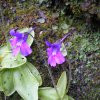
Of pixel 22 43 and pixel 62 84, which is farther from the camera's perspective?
pixel 62 84

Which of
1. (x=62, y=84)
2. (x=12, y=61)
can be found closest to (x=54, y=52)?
(x=62, y=84)

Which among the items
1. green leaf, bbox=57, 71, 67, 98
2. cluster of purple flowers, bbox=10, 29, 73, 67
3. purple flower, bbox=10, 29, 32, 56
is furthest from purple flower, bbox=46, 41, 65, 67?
green leaf, bbox=57, 71, 67, 98

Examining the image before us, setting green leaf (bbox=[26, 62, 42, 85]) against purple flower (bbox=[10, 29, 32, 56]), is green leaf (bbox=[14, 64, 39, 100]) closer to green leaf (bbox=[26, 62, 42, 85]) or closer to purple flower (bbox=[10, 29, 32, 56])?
green leaf (bbox=[26, 62, 42, 85])

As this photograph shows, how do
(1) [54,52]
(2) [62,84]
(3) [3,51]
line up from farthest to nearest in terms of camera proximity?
1. (3) [3,51]
2. (2) [62,84]
3. (1) [54,52]

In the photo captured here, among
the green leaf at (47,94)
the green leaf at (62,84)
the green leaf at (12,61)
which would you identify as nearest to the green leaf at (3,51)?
the green leaf at (12,61)

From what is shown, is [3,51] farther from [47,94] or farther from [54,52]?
[54,52]

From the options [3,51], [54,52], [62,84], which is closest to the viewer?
[54,52]
